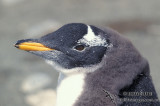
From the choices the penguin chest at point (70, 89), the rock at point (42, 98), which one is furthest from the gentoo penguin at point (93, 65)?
the rock at point (42, 98)

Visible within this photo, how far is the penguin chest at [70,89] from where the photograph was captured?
81.7 inches

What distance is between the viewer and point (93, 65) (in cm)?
206

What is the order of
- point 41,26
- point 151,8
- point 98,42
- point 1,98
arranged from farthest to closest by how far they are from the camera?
point 151,8 → point 41,26 → point 1,98 → point 98,42


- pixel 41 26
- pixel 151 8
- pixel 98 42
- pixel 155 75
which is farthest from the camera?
pixel 151 8

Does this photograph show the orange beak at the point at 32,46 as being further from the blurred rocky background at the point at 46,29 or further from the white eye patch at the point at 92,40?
the blurred rocky background at the point at 46,29

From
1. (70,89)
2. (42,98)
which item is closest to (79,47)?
(70,89)

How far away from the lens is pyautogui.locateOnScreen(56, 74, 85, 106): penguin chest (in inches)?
81.7

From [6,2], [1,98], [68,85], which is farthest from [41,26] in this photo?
[68,85]

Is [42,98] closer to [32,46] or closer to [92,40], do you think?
[32,46]

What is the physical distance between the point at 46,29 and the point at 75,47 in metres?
3.18

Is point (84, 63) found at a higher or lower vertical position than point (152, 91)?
higher

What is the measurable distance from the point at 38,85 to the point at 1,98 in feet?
1.39

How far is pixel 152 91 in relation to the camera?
2.16 metres

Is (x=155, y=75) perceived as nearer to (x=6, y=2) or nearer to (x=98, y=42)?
(x=98, y=42)
